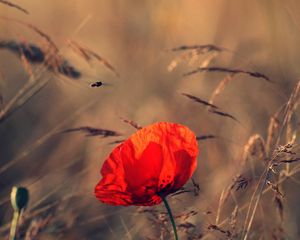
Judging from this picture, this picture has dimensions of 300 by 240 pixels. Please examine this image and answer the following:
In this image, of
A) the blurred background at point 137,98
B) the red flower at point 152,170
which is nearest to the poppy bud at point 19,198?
the red flower at point 152,170

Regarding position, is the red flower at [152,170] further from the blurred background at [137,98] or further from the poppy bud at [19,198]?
the blurred background at [137,98]

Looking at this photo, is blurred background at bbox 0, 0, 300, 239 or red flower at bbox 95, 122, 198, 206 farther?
blurred background at bbox 0, 0, 300, 239

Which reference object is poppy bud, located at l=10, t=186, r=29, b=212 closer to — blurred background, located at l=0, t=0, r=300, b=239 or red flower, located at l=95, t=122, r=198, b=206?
red flower, located at l=95, t=122, r=198, b=206

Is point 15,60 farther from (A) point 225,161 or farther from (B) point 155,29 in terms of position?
(A) point 225,161

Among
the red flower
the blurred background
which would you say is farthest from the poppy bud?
the blurred background

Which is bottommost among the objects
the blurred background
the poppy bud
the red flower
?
the blurred background

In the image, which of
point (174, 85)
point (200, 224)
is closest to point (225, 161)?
point (200, 224)
